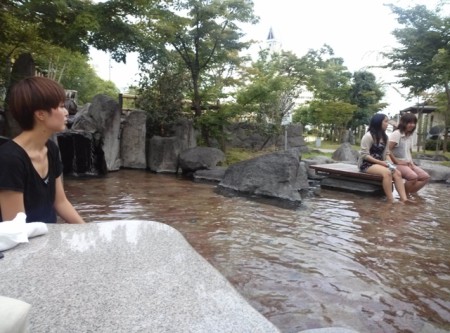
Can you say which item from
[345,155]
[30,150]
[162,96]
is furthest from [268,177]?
[345,155]

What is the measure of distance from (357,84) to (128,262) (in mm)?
28931

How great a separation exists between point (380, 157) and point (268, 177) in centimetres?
230

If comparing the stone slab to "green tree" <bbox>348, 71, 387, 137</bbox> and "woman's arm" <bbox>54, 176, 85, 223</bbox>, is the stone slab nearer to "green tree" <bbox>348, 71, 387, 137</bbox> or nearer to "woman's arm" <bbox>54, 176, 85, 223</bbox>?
"woman's arm" <bbox>54, 176, 85, 223</bbox>

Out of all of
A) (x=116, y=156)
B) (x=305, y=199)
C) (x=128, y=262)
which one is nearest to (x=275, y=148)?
(x=116, y=156)

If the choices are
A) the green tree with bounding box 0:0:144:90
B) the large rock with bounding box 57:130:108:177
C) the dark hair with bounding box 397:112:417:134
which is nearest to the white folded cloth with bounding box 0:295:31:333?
the dark hair with bounding box 397:112:417:134

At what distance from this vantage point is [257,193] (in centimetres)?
747

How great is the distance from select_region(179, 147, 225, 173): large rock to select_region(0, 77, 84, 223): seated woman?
827 centimetres

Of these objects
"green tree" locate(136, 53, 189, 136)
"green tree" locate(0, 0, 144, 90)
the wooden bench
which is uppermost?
"green tree" locate(0, 0, 144, 90)

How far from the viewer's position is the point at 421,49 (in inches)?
638

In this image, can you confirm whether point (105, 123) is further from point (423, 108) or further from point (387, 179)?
point (423, 108)

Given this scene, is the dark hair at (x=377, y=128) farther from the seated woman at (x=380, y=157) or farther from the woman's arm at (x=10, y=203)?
the woman's arm at (x=10, y=203)

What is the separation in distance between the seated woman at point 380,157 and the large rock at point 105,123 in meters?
7.18

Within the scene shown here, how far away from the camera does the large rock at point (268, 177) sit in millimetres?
7270

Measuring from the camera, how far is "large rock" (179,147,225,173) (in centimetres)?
1052
